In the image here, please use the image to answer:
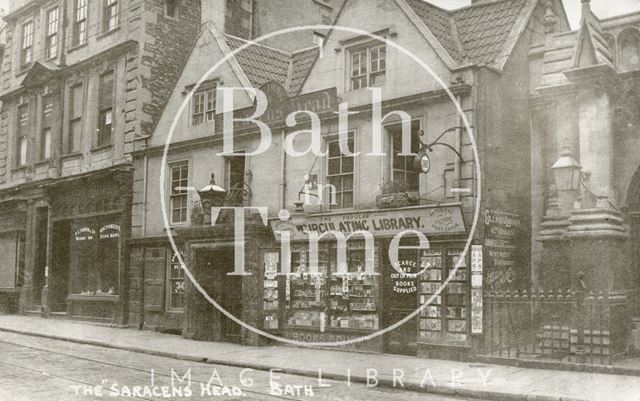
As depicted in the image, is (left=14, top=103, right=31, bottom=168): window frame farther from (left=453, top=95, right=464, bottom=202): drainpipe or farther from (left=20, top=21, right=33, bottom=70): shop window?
(left=453, top=95, right=464, bottom=202): drainpipe

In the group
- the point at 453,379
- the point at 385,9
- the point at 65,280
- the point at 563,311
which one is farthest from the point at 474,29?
the point at 65,280

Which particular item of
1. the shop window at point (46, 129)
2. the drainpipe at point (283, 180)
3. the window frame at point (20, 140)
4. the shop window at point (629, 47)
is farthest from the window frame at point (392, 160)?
the window frame at point (20, 140)

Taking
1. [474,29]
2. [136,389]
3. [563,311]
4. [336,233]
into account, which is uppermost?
[474,29]

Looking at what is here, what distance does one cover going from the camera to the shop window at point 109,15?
2528 cm

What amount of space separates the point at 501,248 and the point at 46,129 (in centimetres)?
2053

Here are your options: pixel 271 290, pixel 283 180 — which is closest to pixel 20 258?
pixel 271 290

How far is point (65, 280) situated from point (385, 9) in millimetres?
17060

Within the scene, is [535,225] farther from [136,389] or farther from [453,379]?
[136,389]

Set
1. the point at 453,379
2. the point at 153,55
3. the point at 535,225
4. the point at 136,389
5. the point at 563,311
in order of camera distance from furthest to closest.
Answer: the point at 153,55, the point at 535,225, the point at 563,311, the point at 453,379, the point at 136,389

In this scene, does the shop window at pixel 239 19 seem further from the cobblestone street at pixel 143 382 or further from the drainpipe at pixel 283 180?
the cobblestone street at pixel 143 382

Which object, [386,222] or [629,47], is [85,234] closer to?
[386,222]

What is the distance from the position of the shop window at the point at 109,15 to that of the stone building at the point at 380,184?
22.6 ft

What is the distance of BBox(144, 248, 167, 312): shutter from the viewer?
834 inches

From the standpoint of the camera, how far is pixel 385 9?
1645 centimetres
